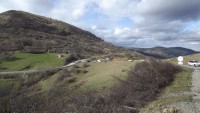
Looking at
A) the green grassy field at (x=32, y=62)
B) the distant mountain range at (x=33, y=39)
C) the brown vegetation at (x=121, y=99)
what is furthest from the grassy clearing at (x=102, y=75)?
the distant mountain range at (x=33, y=39)

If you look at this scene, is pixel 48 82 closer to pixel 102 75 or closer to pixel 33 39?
pixel 102 75

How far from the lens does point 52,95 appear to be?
141 ft

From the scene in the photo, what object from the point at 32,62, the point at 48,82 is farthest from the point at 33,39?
the point at 48,82

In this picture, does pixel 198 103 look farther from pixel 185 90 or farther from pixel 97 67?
pixel 97 67

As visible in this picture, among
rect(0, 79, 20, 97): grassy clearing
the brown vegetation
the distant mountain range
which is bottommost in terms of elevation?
rect(0, 79, 20, 97): grassy clearing

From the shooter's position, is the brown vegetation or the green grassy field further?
the green grassy field

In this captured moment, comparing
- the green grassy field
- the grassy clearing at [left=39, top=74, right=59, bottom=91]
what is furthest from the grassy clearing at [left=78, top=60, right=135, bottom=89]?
the green grassy field

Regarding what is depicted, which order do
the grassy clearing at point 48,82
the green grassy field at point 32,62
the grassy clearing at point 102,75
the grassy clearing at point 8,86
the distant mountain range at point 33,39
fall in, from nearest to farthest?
the grassy clearing at point 102,75 < the grassy clearing at point 8,86 < the grassy clearing at point 48,82 < the green grassy field at point 32,62 < the distant mountain range at point 33,39

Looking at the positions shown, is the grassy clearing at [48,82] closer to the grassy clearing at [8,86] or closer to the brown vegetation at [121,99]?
the grassy clearing at [8,86]

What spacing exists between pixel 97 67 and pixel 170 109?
3581cm

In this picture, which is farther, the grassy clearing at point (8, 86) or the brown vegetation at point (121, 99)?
the grassy clearing at point (8, 86)

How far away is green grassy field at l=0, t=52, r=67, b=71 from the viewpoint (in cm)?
7085

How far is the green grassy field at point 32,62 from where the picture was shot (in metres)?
70.8

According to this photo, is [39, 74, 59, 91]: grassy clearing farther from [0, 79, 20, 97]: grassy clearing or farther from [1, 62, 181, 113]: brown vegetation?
[1, 62, 181, 113]: brown vegetation
